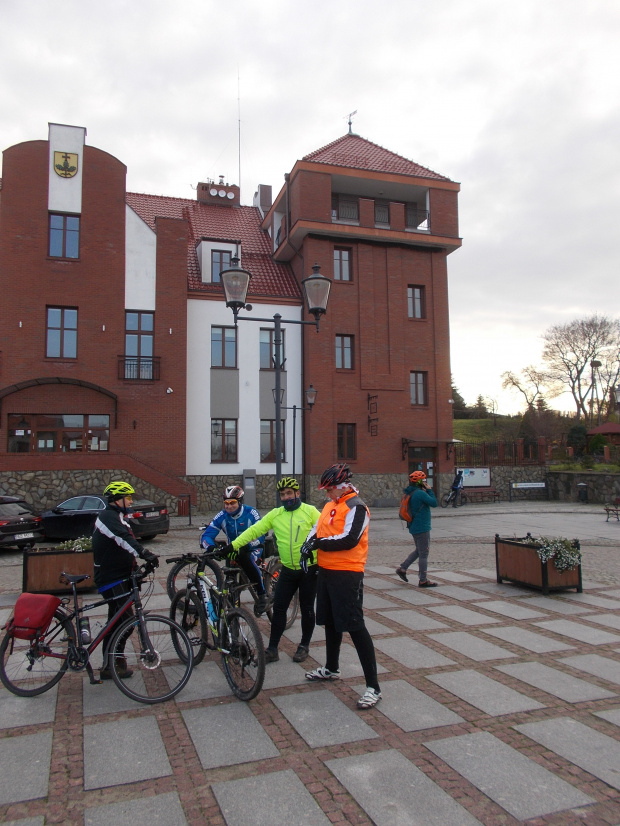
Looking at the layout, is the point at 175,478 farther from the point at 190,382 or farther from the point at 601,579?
the point at 601,579

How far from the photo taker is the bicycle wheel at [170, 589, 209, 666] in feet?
19.0

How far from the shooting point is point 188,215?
93.8 ft

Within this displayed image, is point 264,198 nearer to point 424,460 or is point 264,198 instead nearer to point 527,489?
point 424,460

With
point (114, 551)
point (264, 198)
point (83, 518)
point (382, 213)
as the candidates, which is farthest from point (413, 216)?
point (114, 551)

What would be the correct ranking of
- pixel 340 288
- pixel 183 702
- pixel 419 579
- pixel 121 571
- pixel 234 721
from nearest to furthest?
1. pixel 234 721
2. pixel 183 702
3. pixel 121 571
4. pixel 419 579
5. pixel 340 288

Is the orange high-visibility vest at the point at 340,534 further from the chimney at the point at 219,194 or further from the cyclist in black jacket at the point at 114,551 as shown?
the chimney at the point at 219,194

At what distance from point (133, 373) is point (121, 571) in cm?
1937

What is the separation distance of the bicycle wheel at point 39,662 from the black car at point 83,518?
411 inches

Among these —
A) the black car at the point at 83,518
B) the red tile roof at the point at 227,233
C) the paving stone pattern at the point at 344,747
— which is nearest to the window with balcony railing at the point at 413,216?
the red tile roof at the point at 227,233

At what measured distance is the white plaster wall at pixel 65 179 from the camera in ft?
77.4

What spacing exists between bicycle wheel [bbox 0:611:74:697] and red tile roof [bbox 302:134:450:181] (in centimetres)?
2529

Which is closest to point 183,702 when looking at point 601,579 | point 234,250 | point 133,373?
point 601,579

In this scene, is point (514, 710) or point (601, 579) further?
point (601, 579)

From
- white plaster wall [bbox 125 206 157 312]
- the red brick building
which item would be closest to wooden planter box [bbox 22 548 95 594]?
white plaster wall [bbox 125 206 157 312]
